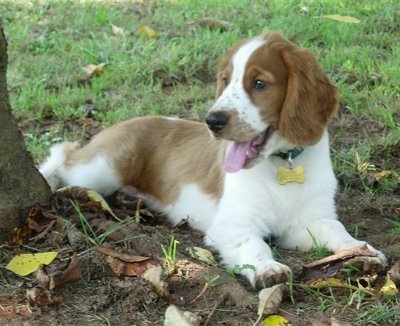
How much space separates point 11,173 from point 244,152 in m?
1.19

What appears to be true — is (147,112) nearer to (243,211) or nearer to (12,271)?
(243,211)

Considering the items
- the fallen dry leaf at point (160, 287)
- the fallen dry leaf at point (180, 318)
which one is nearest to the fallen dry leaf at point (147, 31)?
the fallen dry leaf at point (160, 287)

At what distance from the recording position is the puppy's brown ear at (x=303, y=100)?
14.6ft

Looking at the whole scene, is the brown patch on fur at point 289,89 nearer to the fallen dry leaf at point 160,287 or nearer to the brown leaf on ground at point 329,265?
the brown leaf on ground at point 329,265

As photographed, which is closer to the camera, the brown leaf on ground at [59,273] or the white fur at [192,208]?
the brown leaf on ground at [59,273]

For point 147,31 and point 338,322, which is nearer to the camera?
point 338,322

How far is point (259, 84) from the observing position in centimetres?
443

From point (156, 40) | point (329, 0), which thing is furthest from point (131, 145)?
point (329, 0)

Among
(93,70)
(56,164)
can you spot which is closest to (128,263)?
(56,164)

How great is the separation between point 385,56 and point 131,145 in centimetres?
298

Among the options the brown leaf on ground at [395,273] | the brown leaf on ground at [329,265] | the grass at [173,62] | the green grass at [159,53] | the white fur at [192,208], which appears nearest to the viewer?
the brown leaf on ground at [395,273]

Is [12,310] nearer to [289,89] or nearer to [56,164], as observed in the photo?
[289,89]

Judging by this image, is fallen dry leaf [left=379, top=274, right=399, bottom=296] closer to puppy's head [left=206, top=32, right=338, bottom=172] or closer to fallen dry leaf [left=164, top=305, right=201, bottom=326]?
fallen dry leaf [left=164, top=305, right=201, bottom=326]

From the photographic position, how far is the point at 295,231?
470 centimetres
